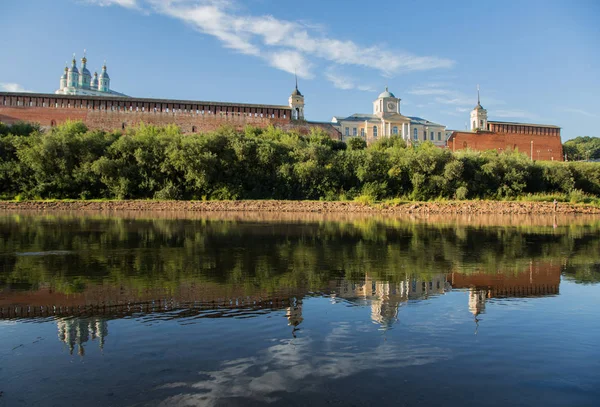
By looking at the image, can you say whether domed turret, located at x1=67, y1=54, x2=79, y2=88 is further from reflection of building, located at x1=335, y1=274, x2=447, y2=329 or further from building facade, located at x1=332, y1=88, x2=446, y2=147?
reflection of building, located at x1=335, y1=274, x2=447, y2=329

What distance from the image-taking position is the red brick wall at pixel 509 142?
56.5 meters

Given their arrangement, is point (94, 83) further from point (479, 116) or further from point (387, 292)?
point (387, 292)

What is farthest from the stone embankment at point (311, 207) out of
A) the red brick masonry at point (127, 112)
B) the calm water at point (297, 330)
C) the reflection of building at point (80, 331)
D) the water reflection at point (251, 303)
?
the reflection of building at point (80, 331)

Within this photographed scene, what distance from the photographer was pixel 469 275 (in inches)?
305

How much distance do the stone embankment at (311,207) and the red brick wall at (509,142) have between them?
94.1 ft

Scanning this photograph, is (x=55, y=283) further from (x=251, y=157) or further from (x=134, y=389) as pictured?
(x=251, y=157)

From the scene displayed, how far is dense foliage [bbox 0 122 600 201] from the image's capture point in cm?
3103

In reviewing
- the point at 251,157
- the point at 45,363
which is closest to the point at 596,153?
the point at 251,157

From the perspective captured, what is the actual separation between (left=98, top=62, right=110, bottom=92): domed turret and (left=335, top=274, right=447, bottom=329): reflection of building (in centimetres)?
9474

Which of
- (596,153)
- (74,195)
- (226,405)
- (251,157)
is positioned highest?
(596,153)

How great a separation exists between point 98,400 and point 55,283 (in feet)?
13.2

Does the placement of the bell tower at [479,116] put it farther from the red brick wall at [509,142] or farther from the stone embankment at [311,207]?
the stone embankment at [311,207]

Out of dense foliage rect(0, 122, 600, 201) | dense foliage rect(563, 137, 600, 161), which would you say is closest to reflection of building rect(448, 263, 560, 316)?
dense foliage rect(0, 122, 600, 201)

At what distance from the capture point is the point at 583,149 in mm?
90562
